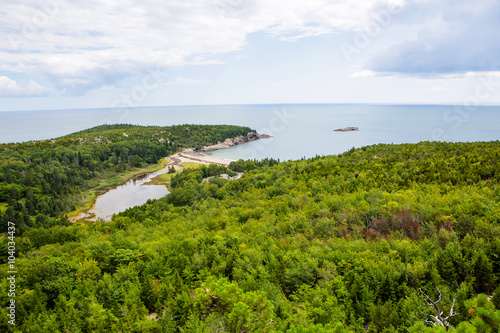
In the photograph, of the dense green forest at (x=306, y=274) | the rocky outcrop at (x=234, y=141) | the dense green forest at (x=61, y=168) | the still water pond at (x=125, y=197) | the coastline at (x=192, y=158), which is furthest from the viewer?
the rocky outcrop at (x=234, y=141)

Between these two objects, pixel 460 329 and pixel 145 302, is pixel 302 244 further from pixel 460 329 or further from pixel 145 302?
pixel 460 329

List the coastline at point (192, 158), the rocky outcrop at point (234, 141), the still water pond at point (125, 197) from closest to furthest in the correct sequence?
the coastline at point (192, 158) → the still water pond at point (125, 197) → the rocky outcrop at point (234, 141)

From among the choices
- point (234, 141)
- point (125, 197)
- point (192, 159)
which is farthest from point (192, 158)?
point (125, 197)

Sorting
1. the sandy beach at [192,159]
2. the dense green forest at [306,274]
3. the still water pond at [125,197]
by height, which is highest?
the dense green forest at [306,274]

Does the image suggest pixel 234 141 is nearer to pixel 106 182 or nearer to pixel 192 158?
pixel 192 158

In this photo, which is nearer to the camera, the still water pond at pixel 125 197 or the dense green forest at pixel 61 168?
the dense green forest at pixel 61 168

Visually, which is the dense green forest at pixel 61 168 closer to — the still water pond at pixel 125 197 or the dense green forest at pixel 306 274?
the still water pond at pixel 125 197

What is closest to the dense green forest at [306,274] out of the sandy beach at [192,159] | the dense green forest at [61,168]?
the dense green forest at [61,168]

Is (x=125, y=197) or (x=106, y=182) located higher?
(x=106, y=182)
